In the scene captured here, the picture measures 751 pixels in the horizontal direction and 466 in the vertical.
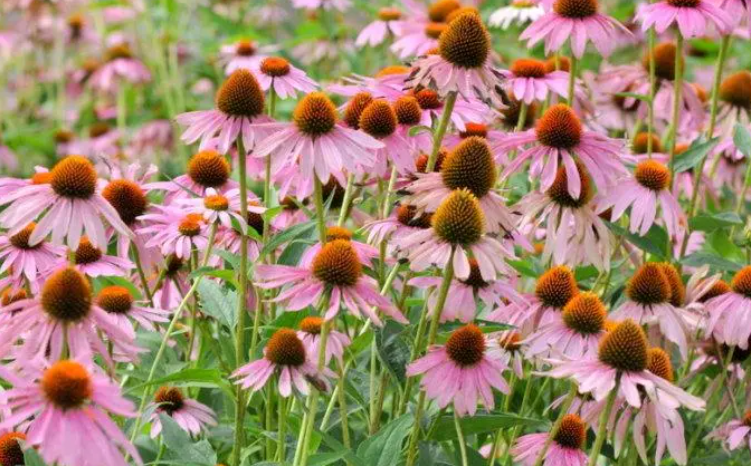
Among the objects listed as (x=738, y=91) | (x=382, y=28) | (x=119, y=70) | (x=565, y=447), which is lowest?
(x=119, y=70)

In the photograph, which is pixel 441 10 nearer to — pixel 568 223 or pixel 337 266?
pixel 568 223

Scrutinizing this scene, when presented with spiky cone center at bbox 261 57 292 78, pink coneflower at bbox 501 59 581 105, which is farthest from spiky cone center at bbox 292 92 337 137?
pink coneflower at bbox 501 59 581 105

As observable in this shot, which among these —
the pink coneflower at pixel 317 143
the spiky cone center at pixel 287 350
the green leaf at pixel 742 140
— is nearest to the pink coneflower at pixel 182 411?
the spiky cone center at pixel 287 350

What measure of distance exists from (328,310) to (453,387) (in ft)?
0.69

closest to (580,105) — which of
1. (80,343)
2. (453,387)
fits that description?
(453,387)

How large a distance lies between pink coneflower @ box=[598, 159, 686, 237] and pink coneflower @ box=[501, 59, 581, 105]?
321 millimetres

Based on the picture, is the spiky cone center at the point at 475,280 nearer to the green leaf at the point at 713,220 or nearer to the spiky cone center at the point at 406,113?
the spiky cone center at the point at 406,113

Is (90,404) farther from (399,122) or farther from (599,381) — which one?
(399,122)

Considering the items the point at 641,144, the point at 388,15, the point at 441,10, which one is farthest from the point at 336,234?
the point at 388,15

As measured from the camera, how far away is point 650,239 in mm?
Result: 2098

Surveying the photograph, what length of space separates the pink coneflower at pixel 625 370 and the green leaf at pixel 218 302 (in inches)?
21.3

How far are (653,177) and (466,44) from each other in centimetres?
44

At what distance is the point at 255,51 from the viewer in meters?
3.36

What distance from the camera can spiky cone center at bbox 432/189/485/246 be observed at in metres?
1.46
